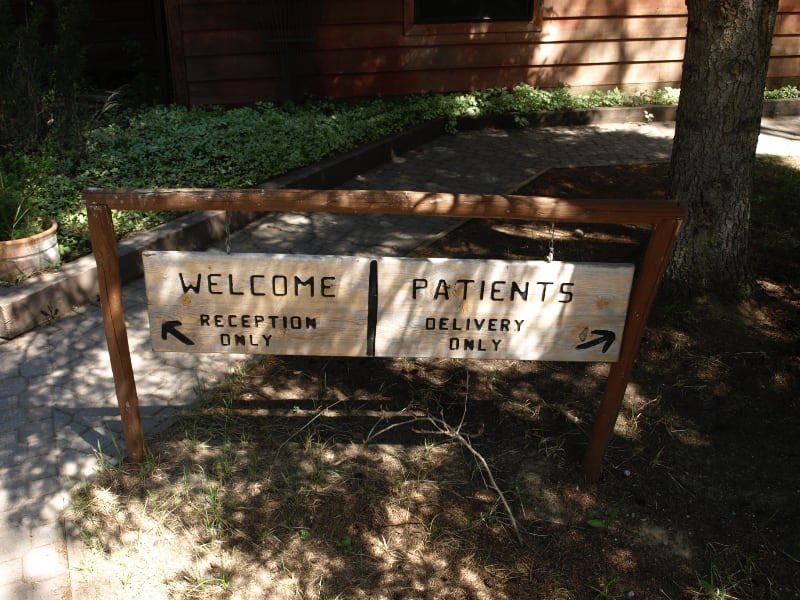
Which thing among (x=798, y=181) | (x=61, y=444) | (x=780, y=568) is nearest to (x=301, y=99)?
(x=798, y=181)

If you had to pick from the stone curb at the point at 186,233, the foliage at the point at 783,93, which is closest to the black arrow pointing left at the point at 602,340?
the stone curb at the point at 186,233

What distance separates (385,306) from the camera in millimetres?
3238

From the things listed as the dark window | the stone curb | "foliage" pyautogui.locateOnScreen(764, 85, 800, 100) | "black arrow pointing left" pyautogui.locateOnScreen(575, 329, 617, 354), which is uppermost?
the dark window

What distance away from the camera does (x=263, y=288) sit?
3191 millimetres

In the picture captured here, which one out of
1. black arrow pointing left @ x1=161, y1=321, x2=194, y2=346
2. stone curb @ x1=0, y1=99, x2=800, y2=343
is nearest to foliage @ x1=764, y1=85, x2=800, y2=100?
stone curb @ x1=0, y1=99, x2=800, y2=343

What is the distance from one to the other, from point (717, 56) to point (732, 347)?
1.81 metres

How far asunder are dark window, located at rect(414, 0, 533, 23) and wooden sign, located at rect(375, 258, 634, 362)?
759cm

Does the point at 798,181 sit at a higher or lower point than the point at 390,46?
lower

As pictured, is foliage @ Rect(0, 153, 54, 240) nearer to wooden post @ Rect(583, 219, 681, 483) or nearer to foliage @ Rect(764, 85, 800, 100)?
wooden post @ Rect(583, 219, 681, 483)

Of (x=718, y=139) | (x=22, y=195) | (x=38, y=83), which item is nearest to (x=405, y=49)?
(x=38, y=83)

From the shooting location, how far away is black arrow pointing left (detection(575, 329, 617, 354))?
10.7 ft

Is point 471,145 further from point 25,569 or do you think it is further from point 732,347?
point 25,569

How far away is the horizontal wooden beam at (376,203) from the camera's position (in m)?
3.06

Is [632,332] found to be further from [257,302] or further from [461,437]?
[257,302]
